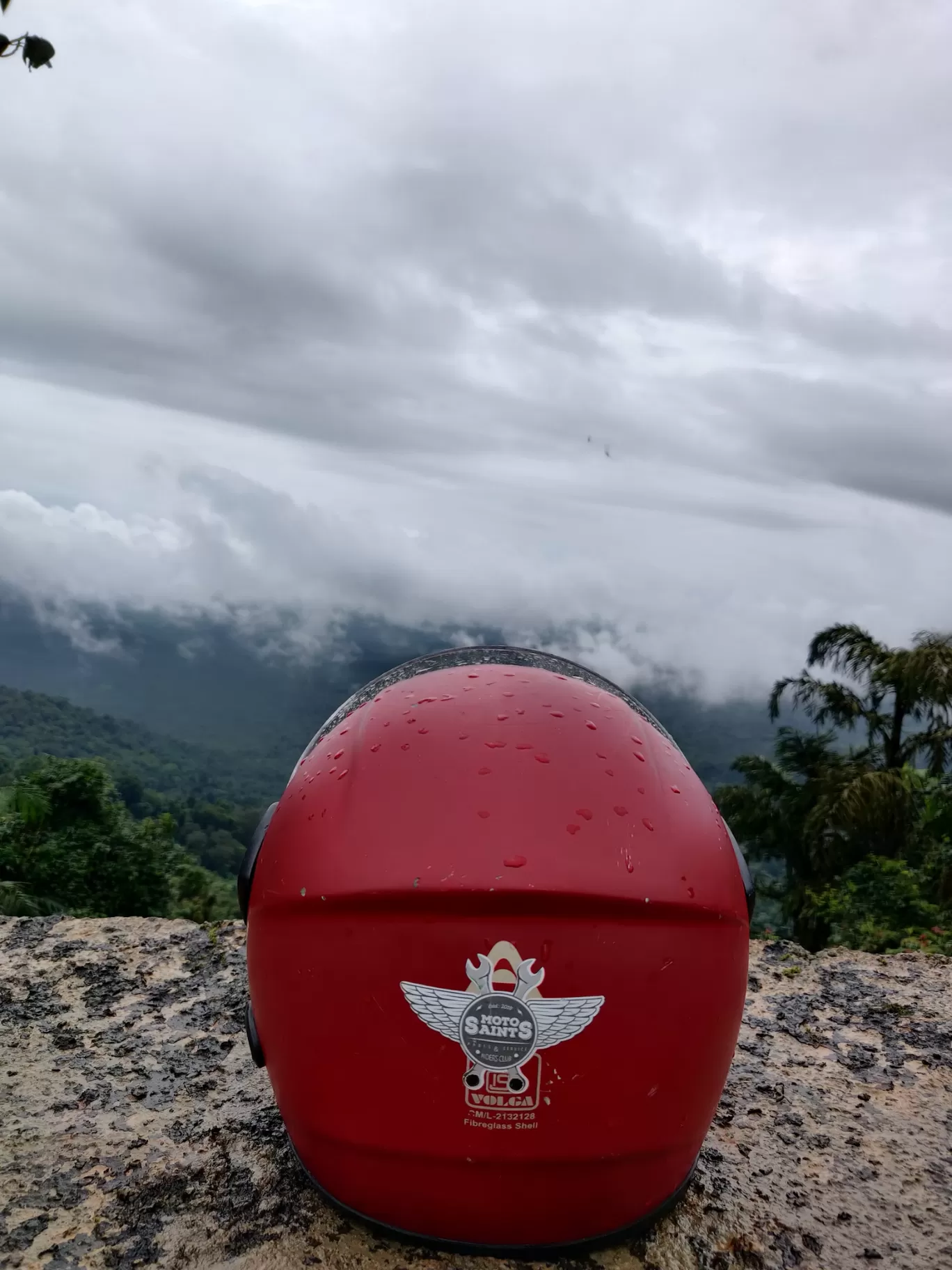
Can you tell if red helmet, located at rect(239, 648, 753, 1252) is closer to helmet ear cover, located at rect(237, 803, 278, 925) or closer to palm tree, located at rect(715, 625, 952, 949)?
helmet ear cover, located at rect(237, 803, 278, 925)

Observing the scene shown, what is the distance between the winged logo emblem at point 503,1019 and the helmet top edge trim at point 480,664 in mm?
1164

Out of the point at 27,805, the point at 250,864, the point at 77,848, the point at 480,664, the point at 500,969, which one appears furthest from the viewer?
the point at 77,848

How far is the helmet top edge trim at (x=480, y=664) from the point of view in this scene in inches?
138

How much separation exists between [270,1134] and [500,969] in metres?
2.07

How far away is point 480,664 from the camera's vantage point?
11.6 feet

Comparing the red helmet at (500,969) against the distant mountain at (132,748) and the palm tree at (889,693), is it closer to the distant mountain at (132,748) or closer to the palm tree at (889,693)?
the palm tree at (889,693)

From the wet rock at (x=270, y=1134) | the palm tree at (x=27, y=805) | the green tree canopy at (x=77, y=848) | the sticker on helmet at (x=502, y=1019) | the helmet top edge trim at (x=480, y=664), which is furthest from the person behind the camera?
the palm tree at (x=27, y=805)

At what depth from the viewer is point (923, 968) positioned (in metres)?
6.38

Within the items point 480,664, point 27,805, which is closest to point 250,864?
point 480,664

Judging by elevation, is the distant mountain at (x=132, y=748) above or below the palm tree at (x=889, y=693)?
below

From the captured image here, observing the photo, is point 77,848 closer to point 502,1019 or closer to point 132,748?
point 502,1019

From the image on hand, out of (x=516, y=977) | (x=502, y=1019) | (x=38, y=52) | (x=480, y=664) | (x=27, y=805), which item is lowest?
(x=27, y=805)

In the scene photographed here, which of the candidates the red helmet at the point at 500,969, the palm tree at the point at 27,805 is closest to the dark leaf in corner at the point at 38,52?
the red helmet at the point at 500,969

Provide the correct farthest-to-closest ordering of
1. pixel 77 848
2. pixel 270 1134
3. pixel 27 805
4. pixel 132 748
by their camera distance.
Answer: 1. pixel 132 748
2. pixel 77 848
3. pixel 27 805
4. pixel 270 1134
